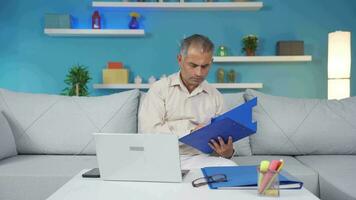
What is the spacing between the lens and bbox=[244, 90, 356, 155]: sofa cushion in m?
2.25

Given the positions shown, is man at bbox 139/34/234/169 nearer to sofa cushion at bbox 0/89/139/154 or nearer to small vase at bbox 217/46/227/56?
sofa cushion at bbox 0/89/139/154

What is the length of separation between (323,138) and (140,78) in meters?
1.89

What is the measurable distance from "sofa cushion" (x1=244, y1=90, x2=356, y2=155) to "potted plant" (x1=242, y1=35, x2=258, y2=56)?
129 cm

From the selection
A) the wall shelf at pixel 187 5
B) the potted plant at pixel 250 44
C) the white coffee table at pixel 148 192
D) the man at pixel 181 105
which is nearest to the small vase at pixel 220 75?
the potted plant at pixel 250 44

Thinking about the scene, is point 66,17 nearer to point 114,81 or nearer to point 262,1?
point 114,81

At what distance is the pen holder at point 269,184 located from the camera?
96cm

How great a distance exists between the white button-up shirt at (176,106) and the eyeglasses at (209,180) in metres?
0.67

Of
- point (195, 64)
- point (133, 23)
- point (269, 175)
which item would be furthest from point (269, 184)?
point (133, 23)

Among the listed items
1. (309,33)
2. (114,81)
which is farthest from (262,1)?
(114,81)

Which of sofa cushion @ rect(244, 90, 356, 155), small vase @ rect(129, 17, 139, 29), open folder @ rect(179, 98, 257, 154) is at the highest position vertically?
small vase @ rect(129, 17, 139, 29)

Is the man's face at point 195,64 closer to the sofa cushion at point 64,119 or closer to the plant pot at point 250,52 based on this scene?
the sofa cushion at point 64,119

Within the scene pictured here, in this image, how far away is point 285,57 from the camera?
350 cm

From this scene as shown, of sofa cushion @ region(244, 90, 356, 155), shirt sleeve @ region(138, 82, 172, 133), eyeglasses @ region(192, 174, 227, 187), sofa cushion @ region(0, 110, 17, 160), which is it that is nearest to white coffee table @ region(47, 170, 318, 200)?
eyeglasses @ region(192, 174, 227, 187)

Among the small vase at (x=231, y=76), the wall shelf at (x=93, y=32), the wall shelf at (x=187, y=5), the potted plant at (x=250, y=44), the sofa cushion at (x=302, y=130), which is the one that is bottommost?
the sofa cushion at (x=302, y=130)
